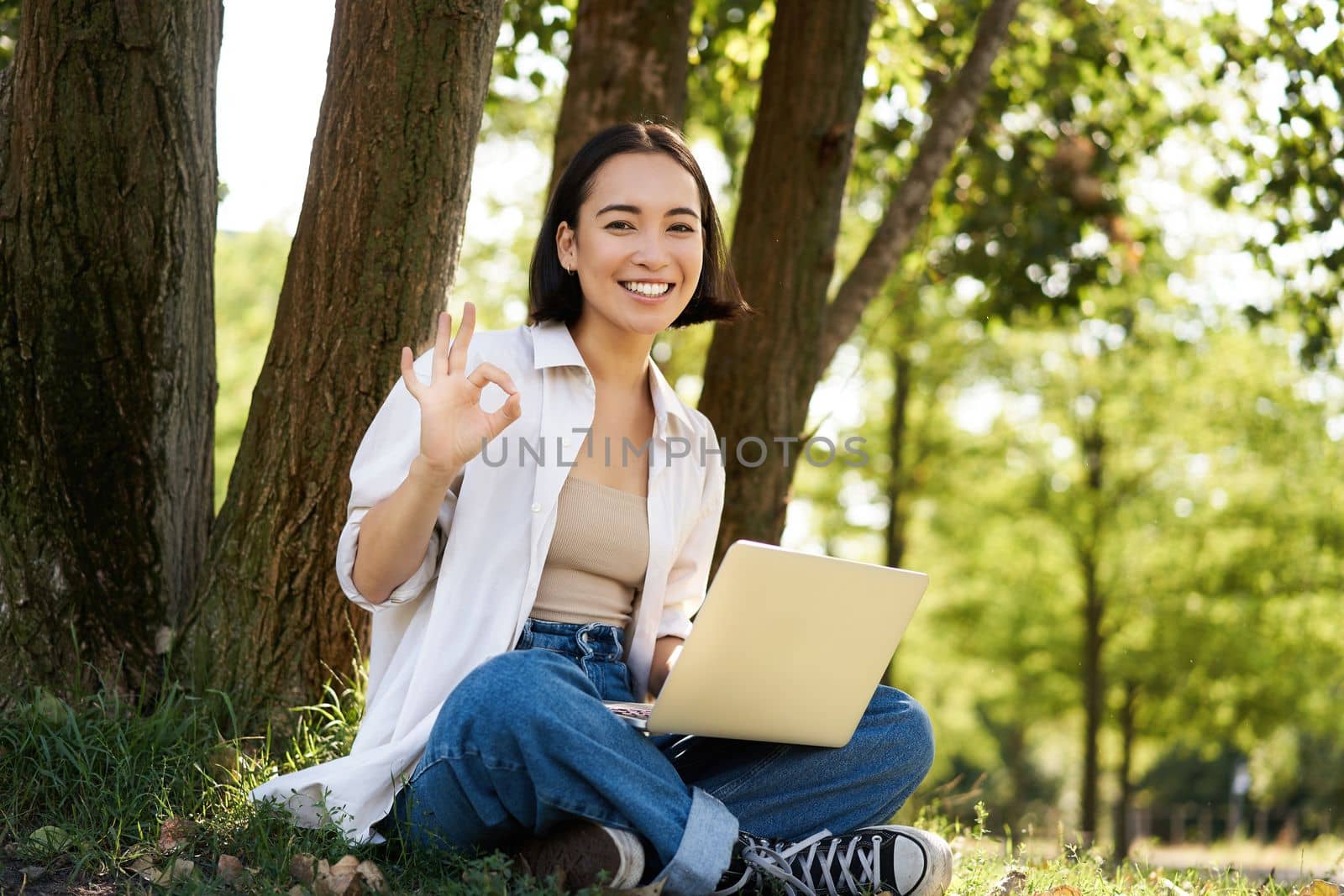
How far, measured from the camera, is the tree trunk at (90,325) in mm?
3590


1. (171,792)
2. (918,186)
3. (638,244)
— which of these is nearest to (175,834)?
(171,792)

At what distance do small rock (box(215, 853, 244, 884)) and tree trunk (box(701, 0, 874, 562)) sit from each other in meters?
2.96

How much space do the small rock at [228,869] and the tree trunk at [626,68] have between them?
10.8 ft

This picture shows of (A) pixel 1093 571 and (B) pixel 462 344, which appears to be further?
(A) pixel 1093 571

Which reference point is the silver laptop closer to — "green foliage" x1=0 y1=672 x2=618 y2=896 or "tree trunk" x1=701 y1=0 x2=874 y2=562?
"green foliage" x1=0 y1=672 x2=618 y2=896

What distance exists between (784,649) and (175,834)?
136cm

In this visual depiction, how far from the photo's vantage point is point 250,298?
914 inches

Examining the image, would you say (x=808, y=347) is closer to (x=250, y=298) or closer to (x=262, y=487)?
(x=262, y=487)

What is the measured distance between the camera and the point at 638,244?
3.08 m

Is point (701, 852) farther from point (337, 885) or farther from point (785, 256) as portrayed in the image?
point (785, 256)

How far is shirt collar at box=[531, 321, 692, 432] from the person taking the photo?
3031mm

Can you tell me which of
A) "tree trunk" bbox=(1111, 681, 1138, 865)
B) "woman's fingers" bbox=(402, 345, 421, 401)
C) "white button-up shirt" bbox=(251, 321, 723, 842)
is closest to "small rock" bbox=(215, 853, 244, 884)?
"white button-up shirt" bbox=(251, 321, 723, 842)

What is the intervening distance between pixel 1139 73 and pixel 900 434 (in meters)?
8.17

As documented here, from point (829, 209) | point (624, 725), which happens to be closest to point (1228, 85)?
point (829, 209)
